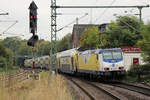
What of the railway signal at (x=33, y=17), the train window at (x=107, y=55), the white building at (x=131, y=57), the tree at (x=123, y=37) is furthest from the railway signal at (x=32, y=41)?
the tree at (x=123, y=37)

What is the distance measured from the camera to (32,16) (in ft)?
38.2

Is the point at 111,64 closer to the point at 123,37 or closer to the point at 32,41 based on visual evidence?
the point at 32,41

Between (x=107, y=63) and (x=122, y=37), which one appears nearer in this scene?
(x=107, y=63)

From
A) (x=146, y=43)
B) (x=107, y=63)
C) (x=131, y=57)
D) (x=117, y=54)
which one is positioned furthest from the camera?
(x=131, y=57)

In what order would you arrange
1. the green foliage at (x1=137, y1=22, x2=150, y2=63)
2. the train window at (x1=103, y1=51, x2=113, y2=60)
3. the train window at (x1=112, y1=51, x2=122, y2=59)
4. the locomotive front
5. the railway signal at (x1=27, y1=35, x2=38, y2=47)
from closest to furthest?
the railway signal at (x1=27, y1=35, x2=38, y2=47) < the green foliage at (x1=137, y1=22, x2=150, y2=63) < the locomotive front < the train window at (x1=103, y1=51, x2=113, y2=60) < the train window at (x1=112, y1=51, x2=122, y2=59)

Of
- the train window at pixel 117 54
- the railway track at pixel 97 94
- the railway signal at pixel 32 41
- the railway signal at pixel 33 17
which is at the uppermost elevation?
the railway signal at pixel 33 17

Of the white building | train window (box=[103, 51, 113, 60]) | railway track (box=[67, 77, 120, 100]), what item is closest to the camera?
railway track (box=[67, 77, 120, 100])

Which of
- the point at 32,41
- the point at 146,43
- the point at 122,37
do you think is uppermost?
the point at 122,37

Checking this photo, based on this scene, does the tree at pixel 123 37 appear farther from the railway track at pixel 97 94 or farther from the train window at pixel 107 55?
the railway track at pixel 97 94

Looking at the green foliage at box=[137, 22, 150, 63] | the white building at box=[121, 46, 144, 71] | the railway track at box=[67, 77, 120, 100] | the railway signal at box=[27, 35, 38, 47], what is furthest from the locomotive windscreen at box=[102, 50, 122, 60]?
the railway signal at box=[27, 35, 38, 47]

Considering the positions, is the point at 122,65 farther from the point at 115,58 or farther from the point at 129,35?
the point at 129,35

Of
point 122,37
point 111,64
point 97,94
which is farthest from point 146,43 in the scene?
point 122,37

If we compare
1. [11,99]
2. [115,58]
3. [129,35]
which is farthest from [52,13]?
[129,35]

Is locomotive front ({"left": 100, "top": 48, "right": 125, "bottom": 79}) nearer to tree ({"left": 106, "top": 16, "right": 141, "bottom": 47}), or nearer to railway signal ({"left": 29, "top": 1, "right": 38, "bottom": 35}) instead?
railway signal ({"left": 29, "top": 1, "right": 38, "bottom": 35})
